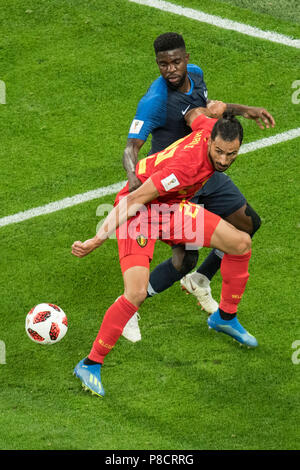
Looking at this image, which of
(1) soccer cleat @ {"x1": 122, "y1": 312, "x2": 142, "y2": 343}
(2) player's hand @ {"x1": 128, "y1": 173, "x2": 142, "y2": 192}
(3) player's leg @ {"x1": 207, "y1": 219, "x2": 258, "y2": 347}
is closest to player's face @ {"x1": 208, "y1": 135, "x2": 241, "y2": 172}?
(3) player's leg @ {"x1": 207, "y1": 219, "x2": 258, "y2": 347}

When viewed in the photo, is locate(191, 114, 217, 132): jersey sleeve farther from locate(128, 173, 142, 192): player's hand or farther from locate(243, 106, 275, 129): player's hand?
locate(128, 173, 142, 192): player's hand

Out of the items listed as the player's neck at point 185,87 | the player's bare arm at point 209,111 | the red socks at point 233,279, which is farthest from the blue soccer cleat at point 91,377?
the player's neck at point 185,87

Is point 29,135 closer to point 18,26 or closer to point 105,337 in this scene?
point 18,26

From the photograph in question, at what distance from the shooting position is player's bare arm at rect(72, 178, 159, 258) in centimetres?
691

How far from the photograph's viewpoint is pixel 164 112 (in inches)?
303

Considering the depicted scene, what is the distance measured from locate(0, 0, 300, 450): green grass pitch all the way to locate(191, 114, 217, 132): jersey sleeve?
1585 mm

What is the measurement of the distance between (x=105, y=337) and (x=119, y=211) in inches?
37.7

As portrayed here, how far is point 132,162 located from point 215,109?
0.86 meters

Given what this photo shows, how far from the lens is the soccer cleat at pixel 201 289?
26.3ft

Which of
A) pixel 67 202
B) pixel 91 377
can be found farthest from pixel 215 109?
pixel 91 377

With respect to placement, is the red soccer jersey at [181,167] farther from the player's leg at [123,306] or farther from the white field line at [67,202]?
the white field line at [67,202]

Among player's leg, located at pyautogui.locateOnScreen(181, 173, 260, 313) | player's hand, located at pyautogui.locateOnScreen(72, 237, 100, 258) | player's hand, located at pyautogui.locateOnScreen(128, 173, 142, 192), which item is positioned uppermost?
player's hand, located at pyautogui.locateOnScreen(128, 173, 142, 192)

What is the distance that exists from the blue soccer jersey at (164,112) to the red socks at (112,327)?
1.40 m

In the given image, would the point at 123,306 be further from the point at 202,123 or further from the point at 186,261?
the point at 202,123
